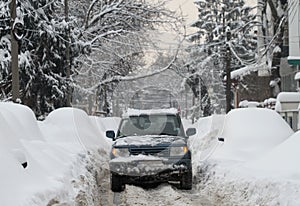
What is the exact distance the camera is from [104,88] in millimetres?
31594

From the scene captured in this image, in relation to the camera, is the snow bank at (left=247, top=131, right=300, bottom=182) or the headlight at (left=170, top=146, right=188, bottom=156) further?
the headlight at (left=170, top=146, right=188, bottom=156)

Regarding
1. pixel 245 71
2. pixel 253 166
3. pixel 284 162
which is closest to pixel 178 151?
pixel 253 166

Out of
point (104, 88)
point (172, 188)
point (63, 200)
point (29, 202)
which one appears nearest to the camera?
point (29, 202)

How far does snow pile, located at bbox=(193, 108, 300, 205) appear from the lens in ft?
22.2

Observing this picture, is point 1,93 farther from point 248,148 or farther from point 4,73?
point 248,148

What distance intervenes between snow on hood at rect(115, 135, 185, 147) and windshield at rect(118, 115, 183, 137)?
51 cm

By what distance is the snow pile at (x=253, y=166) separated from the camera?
678cm

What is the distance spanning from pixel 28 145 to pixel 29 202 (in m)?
3.52

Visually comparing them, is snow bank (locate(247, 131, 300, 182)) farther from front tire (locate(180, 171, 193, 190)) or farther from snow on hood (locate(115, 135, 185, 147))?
snow on hood (locate(115, 135, 185, 147))

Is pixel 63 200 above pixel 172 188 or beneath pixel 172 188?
above

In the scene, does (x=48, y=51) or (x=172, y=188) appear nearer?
A: (x=172, y=188)

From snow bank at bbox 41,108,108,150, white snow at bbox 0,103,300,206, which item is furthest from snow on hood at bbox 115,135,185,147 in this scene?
snow bank at bbox 41,108,108,150

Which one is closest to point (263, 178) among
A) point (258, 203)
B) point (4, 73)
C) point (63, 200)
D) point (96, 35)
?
point (258, 203)

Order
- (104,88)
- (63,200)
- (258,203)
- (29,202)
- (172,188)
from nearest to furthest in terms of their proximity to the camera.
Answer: (29,202), (63,200), (258,203), (172,188), (104,88)
